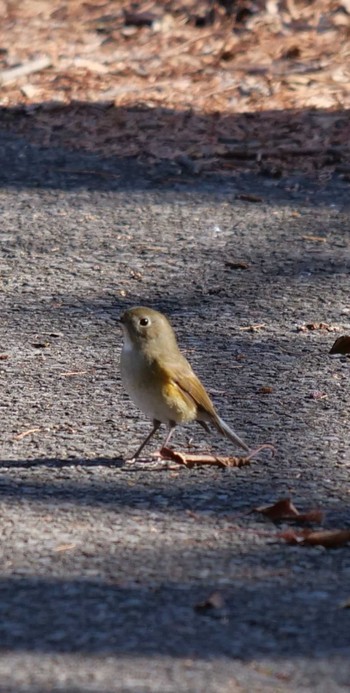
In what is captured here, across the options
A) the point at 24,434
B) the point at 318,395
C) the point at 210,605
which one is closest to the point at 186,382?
the point at 24,434

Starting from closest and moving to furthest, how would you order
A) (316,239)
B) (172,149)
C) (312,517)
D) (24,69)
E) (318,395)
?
(312,517) → (318,395) → (316,239) → (172,149) → (24,69)

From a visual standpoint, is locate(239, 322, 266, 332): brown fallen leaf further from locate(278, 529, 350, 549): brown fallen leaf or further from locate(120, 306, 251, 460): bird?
locate(278, 529, 350, 549): brown fallen leaf

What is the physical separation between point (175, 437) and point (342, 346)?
52.7 inches

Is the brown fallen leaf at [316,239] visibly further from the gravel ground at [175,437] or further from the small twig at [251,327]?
the small twig at [251,327]

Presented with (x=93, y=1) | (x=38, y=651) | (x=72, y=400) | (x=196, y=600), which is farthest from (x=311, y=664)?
(x=93, y=1)

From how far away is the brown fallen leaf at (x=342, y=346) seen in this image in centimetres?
650

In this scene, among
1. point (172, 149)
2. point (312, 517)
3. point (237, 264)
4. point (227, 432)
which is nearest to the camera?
point (312, 517)

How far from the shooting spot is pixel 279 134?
1012 cm

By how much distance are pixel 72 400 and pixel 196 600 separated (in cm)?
205

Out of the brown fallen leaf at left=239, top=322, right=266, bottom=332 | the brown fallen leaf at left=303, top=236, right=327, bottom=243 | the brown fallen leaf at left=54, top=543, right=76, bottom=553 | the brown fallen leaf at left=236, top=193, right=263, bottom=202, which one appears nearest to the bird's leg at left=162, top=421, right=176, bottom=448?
the brown fallen leaf at left=54, top=543, right=76, bottom=553

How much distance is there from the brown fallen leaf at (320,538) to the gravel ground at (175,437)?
32 millimetres

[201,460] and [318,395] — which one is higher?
[201,460]

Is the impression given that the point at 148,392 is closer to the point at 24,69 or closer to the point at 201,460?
the point at 201,460

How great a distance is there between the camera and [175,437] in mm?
5555
